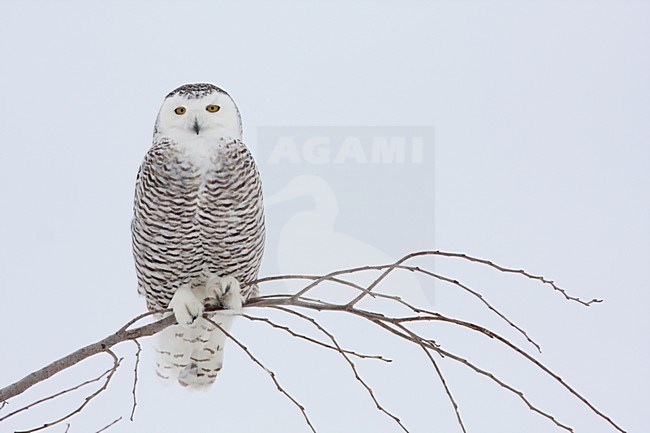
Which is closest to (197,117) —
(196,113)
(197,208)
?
(196,113)

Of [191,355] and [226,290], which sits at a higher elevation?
[226,290]

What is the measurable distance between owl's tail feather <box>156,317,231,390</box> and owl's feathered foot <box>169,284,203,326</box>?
0.10 m

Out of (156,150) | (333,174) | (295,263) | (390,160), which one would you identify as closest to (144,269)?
(156,150)

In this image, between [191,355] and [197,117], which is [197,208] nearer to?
[197,117]

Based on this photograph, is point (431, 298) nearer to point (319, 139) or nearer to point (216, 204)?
point (319, 139)

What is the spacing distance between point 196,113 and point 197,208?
13 centimetres

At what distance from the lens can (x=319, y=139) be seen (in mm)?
1546

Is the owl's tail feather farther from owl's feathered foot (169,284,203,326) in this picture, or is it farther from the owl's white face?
the owl's white face

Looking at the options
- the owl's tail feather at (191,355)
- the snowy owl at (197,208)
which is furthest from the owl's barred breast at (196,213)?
the owl's tail feather at (191,355)

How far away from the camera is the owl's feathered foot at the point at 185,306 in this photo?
981 millimetres

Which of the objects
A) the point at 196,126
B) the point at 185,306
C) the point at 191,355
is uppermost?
the point at 196,126

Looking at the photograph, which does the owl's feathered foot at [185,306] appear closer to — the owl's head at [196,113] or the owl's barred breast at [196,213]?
the owl's barred breast at [196,213]

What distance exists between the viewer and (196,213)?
0.96 meters

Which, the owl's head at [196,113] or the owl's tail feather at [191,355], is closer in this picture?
the owl's head at [196,113]
